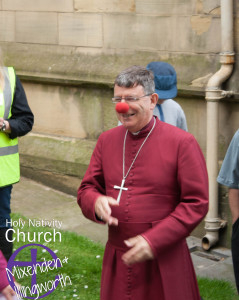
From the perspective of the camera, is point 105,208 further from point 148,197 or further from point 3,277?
point 3,277

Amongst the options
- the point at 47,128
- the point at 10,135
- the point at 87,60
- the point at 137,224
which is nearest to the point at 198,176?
the point at 137,224

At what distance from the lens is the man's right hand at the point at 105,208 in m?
3.26

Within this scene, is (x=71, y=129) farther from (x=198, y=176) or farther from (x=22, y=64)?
(x=198, y=176)

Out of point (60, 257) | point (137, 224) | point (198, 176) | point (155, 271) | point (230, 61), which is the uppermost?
point (230, 61)

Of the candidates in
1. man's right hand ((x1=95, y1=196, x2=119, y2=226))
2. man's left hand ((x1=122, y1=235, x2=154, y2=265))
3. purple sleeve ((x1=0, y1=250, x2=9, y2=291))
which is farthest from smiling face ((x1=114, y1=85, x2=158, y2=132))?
purple sleeve ((x1=0, y1=250, x2=9, y2=291))

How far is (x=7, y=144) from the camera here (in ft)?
15.9

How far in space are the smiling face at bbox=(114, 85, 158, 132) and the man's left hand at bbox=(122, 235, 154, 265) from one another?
603 mm

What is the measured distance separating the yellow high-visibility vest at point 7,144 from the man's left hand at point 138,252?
1826mm

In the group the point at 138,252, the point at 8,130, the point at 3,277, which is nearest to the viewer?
the point at 3,277

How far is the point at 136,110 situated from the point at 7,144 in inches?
69.1

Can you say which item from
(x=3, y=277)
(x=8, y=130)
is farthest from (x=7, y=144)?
(x=3, y=277)

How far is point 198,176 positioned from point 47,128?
16.1 ft

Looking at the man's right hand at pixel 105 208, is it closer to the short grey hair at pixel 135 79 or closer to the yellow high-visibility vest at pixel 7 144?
the short grey hair at pixel 135 79

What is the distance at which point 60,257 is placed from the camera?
18.8 ft
